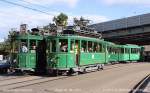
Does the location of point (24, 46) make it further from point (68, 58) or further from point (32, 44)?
point (68, 58)

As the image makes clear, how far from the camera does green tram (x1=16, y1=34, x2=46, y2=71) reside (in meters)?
23.9

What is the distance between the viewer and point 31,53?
24328 mm

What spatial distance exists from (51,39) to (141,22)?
43.6 m

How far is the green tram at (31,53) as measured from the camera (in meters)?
23.9

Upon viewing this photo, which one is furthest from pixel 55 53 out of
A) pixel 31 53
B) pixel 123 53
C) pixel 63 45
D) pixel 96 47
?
pixel 123 53

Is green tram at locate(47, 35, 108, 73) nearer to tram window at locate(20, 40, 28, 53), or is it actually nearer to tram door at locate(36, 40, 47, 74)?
tram door at locate(36, 40, 47, 74)

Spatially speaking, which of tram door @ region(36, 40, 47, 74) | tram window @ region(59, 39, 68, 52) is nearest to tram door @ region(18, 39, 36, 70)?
tram door @ region(36, 40, 47, 74)

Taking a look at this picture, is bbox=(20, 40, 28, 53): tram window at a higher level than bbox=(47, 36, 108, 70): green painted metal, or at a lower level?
higher

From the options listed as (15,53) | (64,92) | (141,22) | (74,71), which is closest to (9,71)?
(15,53)

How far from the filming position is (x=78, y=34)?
25.1 meters

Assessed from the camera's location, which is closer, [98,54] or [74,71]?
[74,71]

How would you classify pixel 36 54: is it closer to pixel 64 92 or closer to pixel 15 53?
pixel 15 53

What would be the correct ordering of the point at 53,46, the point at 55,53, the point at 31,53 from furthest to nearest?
the point at 31,53, the point at 53,46, the point at 55,53

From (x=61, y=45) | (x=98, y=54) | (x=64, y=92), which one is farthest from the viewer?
(x=98, y=54)
